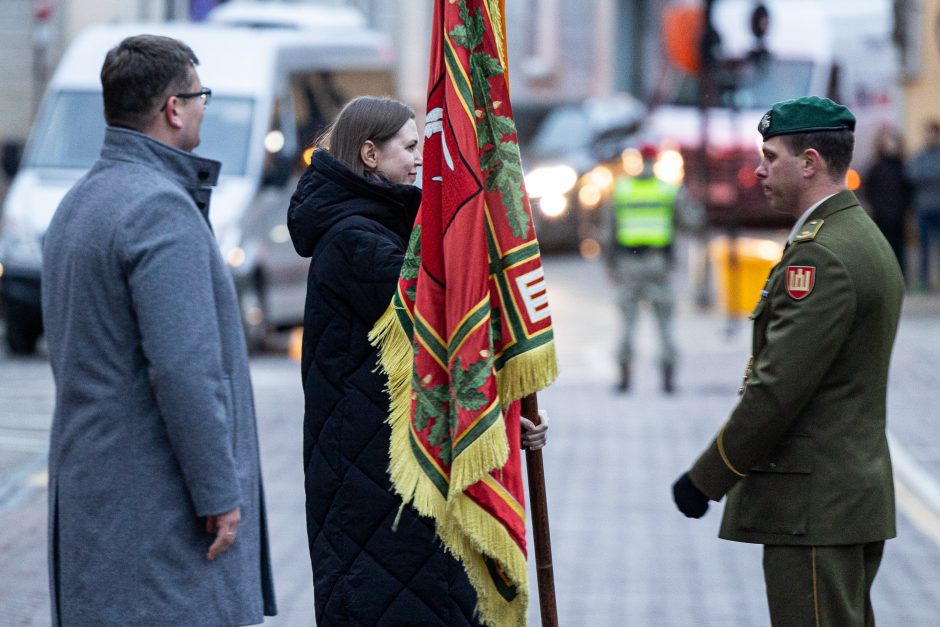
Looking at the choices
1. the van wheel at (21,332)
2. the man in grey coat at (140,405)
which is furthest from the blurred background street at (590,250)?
the man in grey coat at (140,405)

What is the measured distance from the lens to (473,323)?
3.52 meters

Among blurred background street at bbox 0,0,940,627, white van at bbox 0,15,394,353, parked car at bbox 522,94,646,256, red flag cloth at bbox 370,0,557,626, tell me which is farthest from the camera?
parked car at bbox 522,94,646,256

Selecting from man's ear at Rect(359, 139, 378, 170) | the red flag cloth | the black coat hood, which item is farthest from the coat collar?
the red flag cloth

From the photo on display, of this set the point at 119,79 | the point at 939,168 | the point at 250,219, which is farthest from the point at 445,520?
the point at 939,168

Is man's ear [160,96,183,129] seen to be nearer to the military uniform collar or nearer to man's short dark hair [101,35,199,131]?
man's short dark hair [101,35,199,131]

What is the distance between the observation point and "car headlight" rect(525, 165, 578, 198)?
76.7ft

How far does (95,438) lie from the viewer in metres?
3.76

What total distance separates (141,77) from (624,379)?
29.6ft

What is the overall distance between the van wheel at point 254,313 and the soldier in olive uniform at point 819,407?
390 inches

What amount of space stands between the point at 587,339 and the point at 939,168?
18.3ft

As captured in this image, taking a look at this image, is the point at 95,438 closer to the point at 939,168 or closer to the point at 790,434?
the point at 790,434

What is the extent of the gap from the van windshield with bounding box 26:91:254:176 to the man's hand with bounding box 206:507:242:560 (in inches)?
400

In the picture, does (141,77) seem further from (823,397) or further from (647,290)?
(647,290)

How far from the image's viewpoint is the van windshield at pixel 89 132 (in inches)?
542
